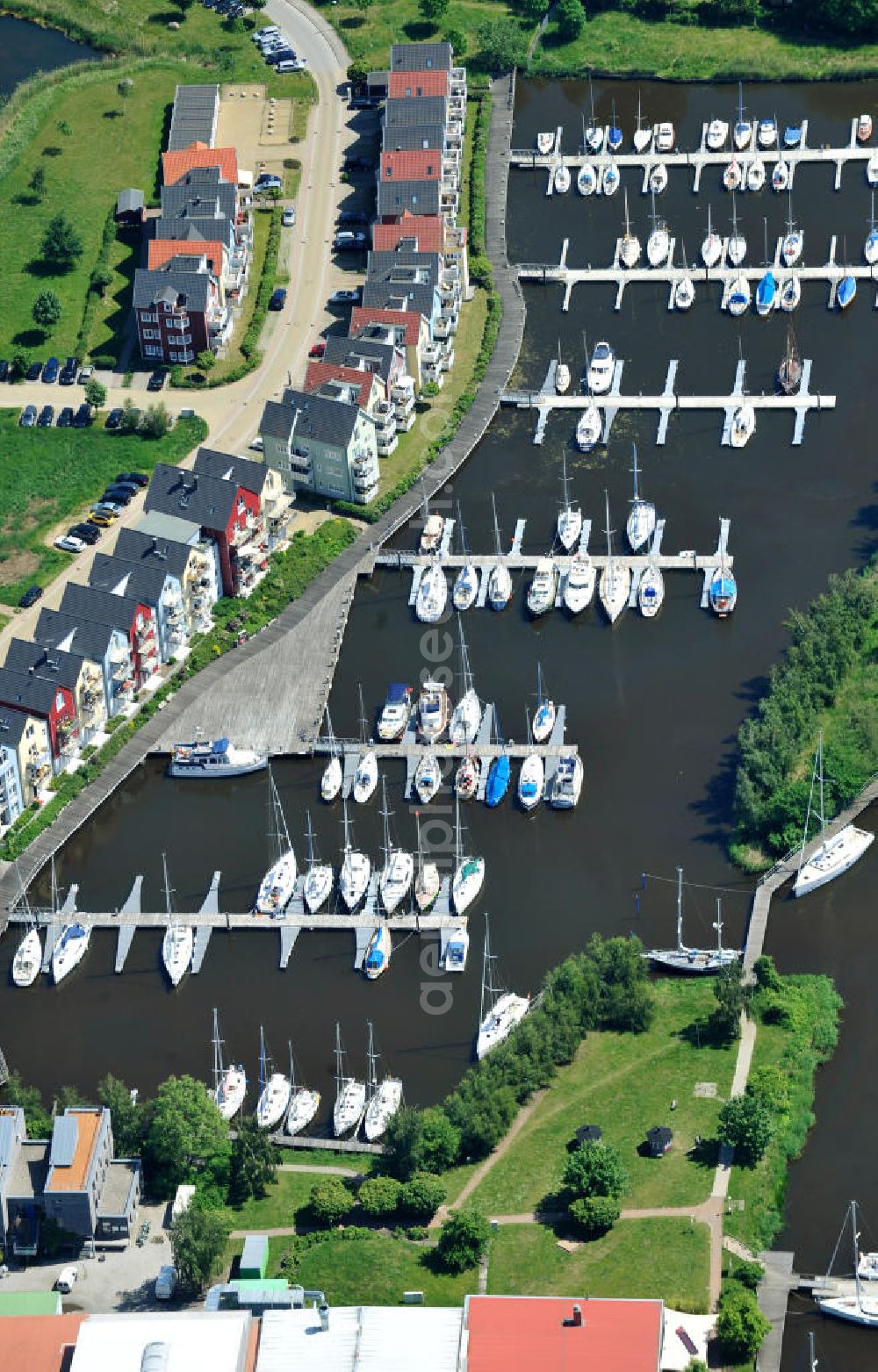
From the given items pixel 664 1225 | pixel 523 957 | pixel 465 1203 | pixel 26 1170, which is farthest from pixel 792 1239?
pixel 26 1170

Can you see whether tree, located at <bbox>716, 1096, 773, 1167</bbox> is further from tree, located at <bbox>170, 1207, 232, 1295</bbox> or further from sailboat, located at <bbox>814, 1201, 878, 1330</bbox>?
tree, located at <bbox>170, 1207, 232, 1295</bbox>

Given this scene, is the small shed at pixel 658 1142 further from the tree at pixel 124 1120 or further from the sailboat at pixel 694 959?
the tree at pixel 124 1120

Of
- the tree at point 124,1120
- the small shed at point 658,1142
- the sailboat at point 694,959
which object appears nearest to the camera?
the small shed at point 658,1142

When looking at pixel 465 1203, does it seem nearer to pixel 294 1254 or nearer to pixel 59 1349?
pixel 294 1254

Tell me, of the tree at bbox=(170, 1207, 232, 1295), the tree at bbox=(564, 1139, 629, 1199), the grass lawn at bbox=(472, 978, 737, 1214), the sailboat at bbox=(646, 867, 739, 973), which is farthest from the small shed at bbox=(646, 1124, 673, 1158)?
the tree at bbox=(170, 1207, 232, 1295)

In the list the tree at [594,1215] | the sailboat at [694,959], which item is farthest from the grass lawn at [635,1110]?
the tree at [594,1215]
